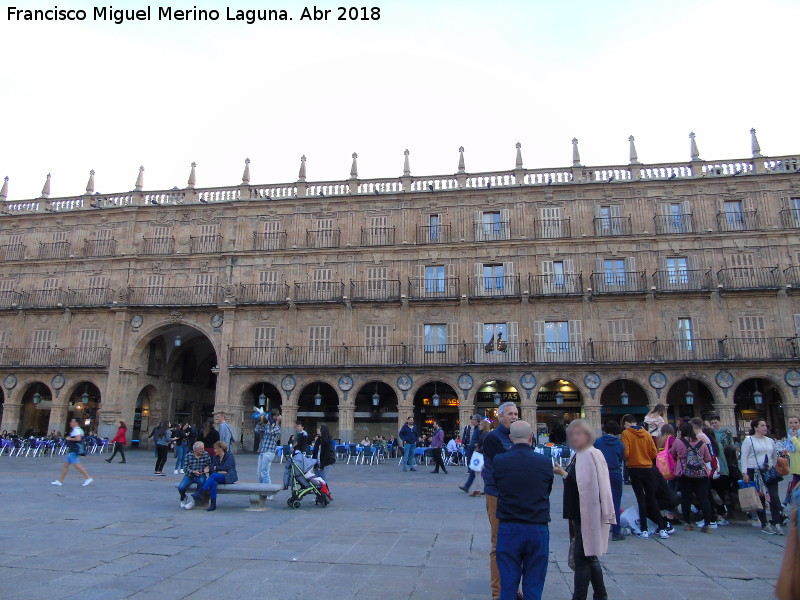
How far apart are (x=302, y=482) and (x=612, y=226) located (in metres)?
22.1

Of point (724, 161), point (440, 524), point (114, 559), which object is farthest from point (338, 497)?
point (724, 161)

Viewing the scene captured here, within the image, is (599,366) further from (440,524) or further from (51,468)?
(51,468)

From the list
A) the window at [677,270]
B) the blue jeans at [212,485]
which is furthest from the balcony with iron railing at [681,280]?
the blue jeans at [212,485]

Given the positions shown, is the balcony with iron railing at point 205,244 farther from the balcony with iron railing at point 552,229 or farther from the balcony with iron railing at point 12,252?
the balcony with iron railing at point 552,229

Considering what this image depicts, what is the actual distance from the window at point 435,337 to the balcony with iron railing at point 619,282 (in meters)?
7.25

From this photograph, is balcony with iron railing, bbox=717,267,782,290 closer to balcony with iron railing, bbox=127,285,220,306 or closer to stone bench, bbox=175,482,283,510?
stone bench, bbox=175,482,283,510

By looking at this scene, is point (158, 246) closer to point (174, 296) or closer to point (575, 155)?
point (174, 296)

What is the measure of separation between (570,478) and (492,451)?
904mm

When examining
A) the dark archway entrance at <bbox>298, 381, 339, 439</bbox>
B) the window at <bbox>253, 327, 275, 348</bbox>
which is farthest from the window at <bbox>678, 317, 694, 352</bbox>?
the window at <bbox>253, 327, 275, 348</bbox>

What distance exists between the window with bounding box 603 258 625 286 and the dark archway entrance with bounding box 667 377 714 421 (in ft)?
18.0

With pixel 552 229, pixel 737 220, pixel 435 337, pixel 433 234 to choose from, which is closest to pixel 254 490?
pixel 435 337

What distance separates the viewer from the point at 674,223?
27.6 meters

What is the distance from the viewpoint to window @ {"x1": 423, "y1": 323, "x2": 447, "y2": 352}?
1093 inches

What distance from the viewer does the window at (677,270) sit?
26.8 metres
